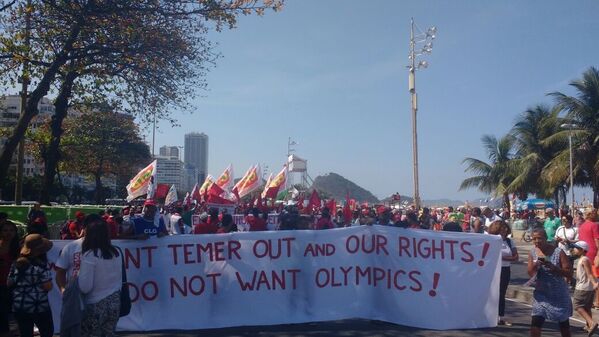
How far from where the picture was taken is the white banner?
7824mm

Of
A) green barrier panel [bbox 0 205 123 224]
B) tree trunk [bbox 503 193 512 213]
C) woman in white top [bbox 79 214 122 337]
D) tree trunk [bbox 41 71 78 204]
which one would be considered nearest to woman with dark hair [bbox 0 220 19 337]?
woman in white top [bbox 79 214 122 337]

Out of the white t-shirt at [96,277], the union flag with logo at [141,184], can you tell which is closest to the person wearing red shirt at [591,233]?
the white t-shirt at [96,277]

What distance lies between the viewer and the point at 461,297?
8109mm

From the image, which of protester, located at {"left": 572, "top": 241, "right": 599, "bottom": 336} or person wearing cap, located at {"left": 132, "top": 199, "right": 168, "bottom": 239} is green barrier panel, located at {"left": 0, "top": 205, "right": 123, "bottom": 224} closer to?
person wearing cap, located at {"left": 132, "top": 199, "right": 168, "bottom": 239}

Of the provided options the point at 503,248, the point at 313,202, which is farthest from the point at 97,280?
the point at 313,202

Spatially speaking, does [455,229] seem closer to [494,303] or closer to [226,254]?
[494,303]

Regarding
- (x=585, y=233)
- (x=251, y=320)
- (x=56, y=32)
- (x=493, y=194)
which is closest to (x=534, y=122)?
(x=493, y=194)

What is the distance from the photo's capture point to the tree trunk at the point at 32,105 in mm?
12102

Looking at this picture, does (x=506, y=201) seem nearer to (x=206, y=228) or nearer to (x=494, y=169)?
(x=494, y=169)

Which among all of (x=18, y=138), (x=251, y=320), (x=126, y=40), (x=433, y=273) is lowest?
(x=251, y=320)

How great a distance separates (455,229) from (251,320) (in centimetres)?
428

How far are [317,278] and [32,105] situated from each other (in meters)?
7.58

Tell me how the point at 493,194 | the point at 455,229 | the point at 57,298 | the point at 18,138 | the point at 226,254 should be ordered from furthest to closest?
the point at 493,194, the point at 18,138, the point at 455,229, the point at 226,254, the point at 57,298

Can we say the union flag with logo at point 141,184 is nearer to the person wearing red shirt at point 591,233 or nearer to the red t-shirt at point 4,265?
the person wearing red shirt at point 591,233
